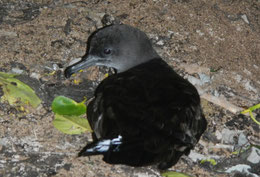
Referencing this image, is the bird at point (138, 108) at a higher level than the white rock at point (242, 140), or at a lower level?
higher

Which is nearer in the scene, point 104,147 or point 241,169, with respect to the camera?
point 104,147

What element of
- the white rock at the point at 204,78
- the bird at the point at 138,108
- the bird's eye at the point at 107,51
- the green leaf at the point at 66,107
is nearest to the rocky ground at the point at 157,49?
the white rock at the point at 204,78

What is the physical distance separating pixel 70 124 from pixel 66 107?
18 cm

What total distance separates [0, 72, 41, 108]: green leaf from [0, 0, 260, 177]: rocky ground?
7cm

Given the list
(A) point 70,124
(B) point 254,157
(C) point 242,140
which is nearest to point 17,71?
(A) point 70,124

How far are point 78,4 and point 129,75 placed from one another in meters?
1.58

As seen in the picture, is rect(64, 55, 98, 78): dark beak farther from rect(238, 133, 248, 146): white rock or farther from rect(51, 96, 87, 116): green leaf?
rect(238, 133, 248, 146): white rock

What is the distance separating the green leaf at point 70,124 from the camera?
3.85 m

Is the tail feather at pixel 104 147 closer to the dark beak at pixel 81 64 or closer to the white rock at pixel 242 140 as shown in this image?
the dark beak at pixel 81 64

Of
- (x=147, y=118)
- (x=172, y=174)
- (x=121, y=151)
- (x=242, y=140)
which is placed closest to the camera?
(x=121, y=151)

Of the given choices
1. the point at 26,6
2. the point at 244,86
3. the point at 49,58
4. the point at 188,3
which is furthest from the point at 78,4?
the point at 244,86

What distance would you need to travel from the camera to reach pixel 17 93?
4.01 m

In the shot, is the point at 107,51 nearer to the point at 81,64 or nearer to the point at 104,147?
the point at 81,64

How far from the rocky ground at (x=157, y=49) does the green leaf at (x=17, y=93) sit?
70mm
